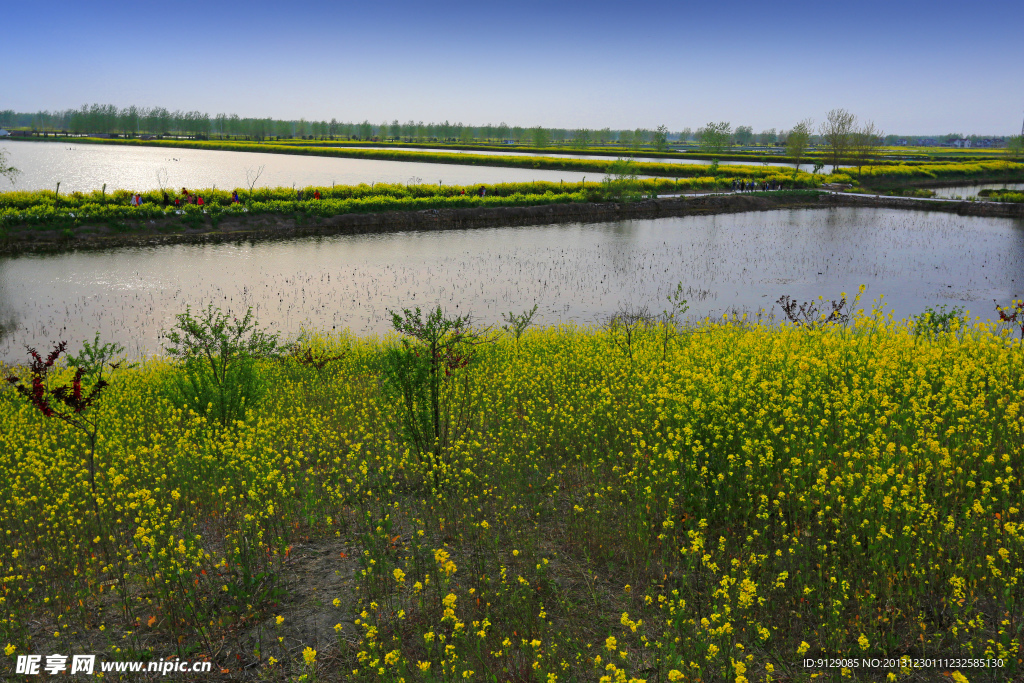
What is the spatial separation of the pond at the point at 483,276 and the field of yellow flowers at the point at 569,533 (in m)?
7.54

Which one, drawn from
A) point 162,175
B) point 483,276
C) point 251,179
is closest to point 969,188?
point 483,276

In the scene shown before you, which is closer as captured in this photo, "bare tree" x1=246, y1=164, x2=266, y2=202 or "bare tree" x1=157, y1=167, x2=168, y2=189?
"bare tree" x1=246, y1=164, x2=266, y2=202

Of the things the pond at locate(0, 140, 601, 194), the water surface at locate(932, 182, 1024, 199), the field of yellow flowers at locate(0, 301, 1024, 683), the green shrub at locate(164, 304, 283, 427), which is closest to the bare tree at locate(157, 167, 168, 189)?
the pond at locate(0, 140, 601, 194)

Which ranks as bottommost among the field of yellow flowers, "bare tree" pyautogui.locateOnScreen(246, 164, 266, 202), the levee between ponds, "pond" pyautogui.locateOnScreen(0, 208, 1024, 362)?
the field of yellow flowers

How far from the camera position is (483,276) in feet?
71.5

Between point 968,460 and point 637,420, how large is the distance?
11.0ft

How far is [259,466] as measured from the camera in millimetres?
7039

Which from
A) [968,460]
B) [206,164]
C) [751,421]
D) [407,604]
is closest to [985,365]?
[968,460]

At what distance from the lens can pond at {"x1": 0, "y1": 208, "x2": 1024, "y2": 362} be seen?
16.7m

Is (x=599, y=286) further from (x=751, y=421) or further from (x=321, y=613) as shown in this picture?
(x=321, y=613)

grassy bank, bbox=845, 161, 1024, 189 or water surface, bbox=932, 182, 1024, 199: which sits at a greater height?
grassy bank, bbox=845, 161, 1024, 189

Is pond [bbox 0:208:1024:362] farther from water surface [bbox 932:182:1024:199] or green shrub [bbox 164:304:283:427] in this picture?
water surface [bbox 932:182:1024:199]

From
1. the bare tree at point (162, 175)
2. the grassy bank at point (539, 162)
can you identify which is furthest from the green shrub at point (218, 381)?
the bare tree at point (162, 175)

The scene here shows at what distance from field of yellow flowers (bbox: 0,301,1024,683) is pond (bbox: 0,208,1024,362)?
24.7 feet
